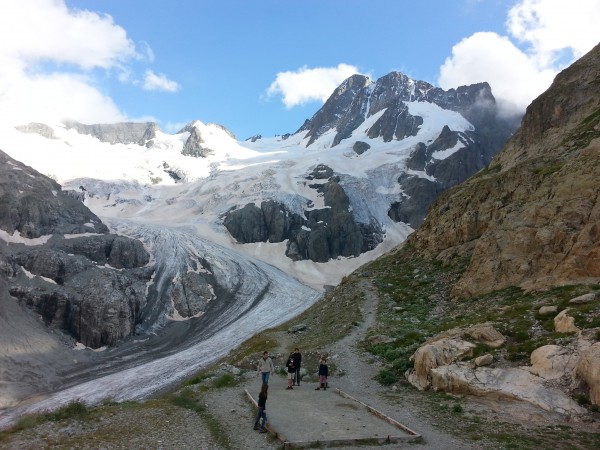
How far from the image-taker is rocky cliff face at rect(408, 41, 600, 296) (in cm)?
3666

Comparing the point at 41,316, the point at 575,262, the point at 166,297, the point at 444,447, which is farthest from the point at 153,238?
the point at 444,447

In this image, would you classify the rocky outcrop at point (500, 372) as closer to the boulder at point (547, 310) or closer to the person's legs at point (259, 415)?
the boulder at point (547, 310)

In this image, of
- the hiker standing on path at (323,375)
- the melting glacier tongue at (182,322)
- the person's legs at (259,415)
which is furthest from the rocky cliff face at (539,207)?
the melting glacier tongue at (182,322)

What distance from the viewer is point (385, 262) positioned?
222ft

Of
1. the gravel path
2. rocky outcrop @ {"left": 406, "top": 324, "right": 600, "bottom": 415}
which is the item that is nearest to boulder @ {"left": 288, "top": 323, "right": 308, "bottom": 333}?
the gravel path

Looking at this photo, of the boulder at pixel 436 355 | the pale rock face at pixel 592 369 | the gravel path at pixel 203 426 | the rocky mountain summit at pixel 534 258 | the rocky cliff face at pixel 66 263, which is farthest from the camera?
the rocky cliff face at pixel 66 263

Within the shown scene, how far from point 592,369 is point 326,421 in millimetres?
10058

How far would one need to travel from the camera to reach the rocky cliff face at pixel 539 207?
3666cm

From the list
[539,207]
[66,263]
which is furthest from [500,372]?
[66,263]

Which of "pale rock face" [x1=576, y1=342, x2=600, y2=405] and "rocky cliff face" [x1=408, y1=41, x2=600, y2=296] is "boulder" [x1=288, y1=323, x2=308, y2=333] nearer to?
"rocky cliff face" [x1=408, y1=41, x2=600, y2=296]

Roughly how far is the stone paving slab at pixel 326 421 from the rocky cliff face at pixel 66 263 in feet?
347

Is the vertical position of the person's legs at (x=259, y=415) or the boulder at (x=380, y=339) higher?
the boulder at (x=380, y=339)

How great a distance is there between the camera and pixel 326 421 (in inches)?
750

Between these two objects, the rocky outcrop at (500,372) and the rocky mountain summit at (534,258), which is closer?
the rocky outcrop at (500,372)
